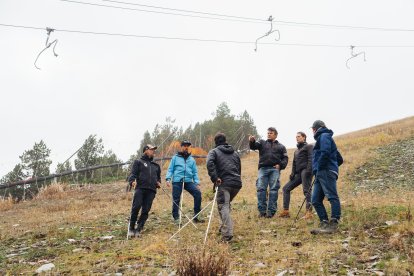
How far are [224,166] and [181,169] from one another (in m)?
2.52

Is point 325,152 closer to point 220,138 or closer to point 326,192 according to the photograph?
point 326,192

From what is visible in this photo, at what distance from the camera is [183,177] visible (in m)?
10.5

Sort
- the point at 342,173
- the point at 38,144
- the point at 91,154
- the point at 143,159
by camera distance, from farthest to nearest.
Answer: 1. the point at 38,144
2. the point at 91,154
3. the point at 342,173
4. the point at 143,159

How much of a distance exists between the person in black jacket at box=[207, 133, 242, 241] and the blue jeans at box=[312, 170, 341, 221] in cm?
177

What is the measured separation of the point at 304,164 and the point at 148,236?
464cm

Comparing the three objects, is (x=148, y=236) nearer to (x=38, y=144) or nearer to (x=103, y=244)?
(x=103, y=244)

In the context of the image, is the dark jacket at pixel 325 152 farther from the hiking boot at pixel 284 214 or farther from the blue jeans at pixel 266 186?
the hiking boot at pixel 284 214

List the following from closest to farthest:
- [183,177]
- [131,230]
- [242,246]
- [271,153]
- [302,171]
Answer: [242,246]
[131,230]
[302,171]
[271,153]
[183,177]

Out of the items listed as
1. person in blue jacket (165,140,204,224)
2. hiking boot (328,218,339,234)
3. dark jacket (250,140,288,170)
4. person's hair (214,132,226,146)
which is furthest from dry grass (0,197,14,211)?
hiking boot (328,218,339,234)

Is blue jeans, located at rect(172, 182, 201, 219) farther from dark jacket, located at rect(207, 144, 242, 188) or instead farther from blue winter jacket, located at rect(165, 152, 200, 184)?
dark jacket, located at rect(207, 144, 242, 188)

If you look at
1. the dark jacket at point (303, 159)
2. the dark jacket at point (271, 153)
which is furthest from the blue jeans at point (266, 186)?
the dark jacket at point (303, 159)

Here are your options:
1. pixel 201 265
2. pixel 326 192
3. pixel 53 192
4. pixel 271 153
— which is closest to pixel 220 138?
pixel 271 153

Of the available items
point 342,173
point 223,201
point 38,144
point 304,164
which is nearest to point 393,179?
point 342,173

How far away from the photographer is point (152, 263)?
6359 millimetres
